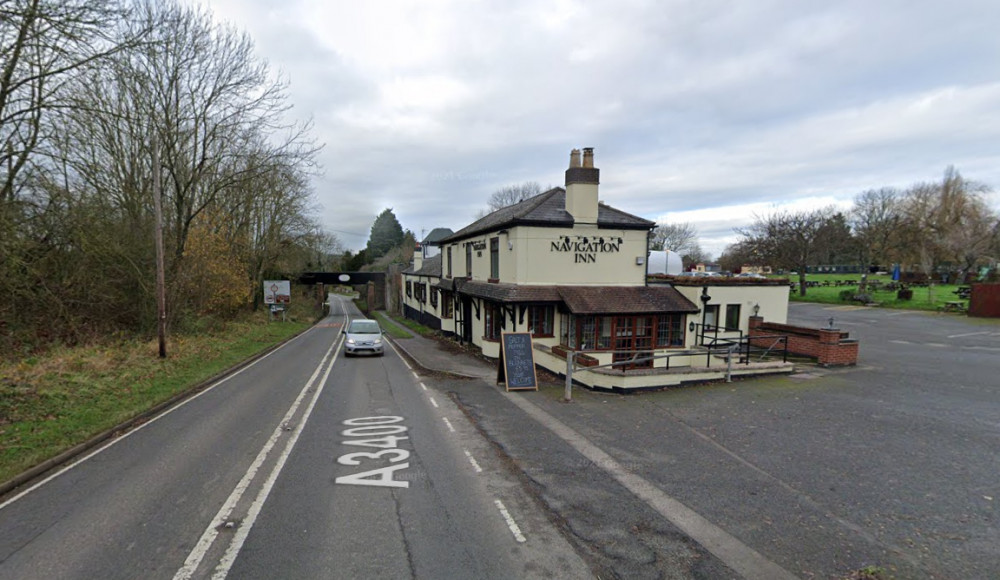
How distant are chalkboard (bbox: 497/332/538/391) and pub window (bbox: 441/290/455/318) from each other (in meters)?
11.8

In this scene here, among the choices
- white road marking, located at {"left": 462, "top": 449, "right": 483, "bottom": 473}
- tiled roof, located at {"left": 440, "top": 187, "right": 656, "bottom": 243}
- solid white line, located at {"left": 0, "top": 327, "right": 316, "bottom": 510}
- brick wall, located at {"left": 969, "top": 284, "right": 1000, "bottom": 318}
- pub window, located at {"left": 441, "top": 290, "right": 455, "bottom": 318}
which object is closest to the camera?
solid white line, located at {"left": 0, "top": 327, "right": 316, "bottom": 510}

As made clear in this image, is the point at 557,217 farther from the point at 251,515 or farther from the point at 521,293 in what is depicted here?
the point at 251,515

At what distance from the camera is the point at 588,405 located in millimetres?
11336

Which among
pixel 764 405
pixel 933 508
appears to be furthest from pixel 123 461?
pixel 764 405

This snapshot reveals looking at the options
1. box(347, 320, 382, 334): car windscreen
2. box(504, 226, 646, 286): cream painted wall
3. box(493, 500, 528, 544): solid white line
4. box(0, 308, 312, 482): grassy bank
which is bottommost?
box(493, 500, 528, 544): solid white line

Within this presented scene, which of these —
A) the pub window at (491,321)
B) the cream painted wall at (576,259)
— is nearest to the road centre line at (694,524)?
the cream painted wall at (576,259)

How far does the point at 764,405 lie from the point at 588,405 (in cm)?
443

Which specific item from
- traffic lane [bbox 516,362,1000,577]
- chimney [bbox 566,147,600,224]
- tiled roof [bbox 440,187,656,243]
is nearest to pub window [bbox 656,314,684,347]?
tiled roof [bbox 440,187,656,243]

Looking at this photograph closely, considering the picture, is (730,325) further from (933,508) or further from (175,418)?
(175,418)

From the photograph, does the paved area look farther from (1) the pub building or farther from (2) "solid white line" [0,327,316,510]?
(2) "solid white line" [0,327,316,510]

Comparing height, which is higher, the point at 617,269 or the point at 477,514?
the point at 617,269

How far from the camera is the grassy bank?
308 inches

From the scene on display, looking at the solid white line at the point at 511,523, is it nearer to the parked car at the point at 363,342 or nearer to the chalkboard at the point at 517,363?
the chalkboard at the point at 517,363

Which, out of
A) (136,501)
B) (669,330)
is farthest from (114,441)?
(669,330)
